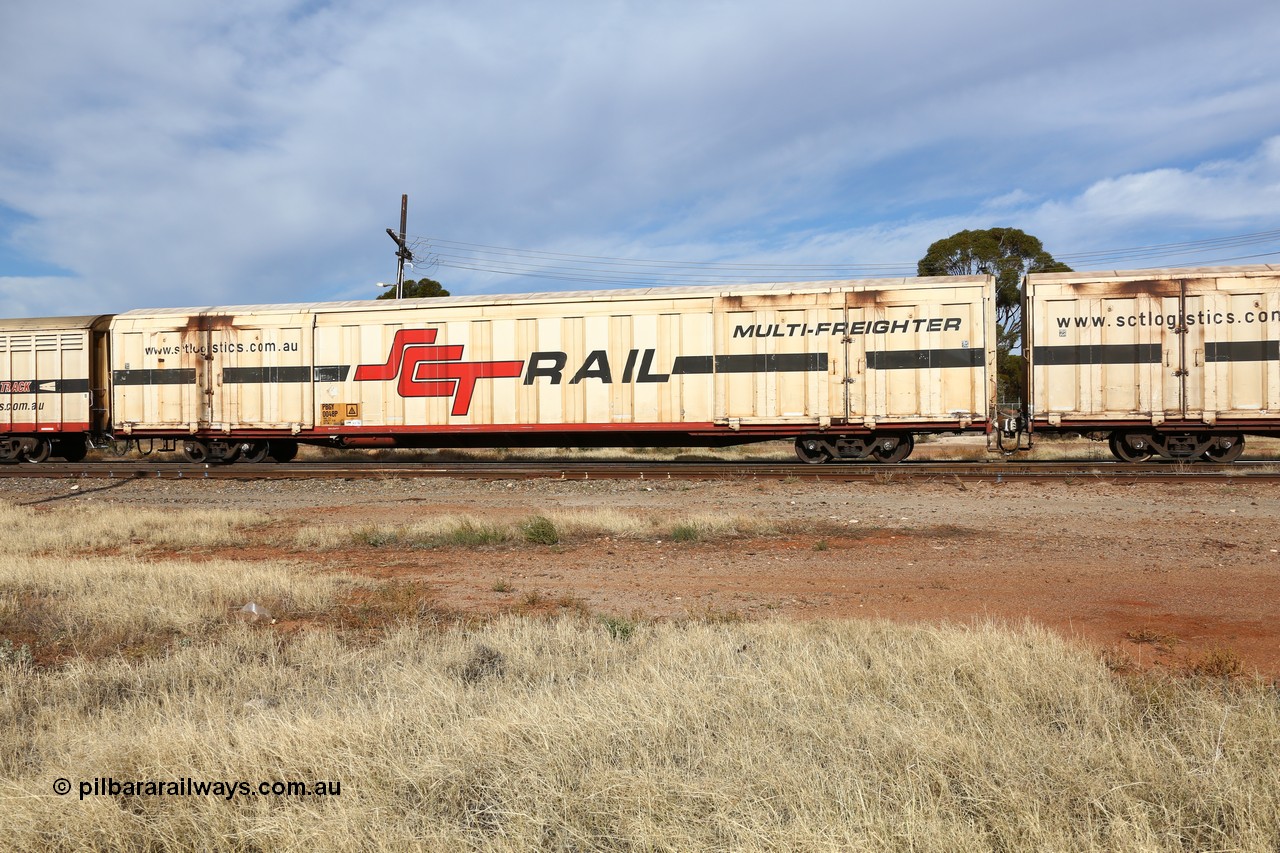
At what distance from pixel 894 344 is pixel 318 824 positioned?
1548 cm

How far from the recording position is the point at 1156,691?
13.8 feet

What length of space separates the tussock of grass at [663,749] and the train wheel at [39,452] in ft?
64.2

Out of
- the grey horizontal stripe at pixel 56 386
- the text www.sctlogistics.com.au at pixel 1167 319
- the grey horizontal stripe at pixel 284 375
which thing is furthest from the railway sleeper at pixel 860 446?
the grey horizontal stripe at pixel 56 386

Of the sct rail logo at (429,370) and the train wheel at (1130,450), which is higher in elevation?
the sct rail logo at (429,370)

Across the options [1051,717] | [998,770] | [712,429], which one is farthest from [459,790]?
[712,429]

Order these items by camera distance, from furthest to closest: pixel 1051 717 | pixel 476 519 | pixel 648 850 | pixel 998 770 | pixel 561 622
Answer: pixel 476 519
pixel 561 622
pixel 1051 717
pixel 998 770
pixel 648 850

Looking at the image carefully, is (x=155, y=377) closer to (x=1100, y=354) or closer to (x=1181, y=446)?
(x=1100, y=354)

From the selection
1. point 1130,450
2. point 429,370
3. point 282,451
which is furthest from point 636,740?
point 282,451

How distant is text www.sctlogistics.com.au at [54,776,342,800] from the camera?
10.7ft

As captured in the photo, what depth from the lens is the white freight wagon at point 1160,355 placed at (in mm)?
15227

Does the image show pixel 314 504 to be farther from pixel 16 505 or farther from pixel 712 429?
pixel 712 429

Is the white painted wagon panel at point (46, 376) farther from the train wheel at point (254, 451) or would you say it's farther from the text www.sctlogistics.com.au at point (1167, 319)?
the text www.sctlogistics.com.au at point (1167, 319)

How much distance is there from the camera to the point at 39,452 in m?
20.3

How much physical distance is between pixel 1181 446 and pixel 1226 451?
96cm
